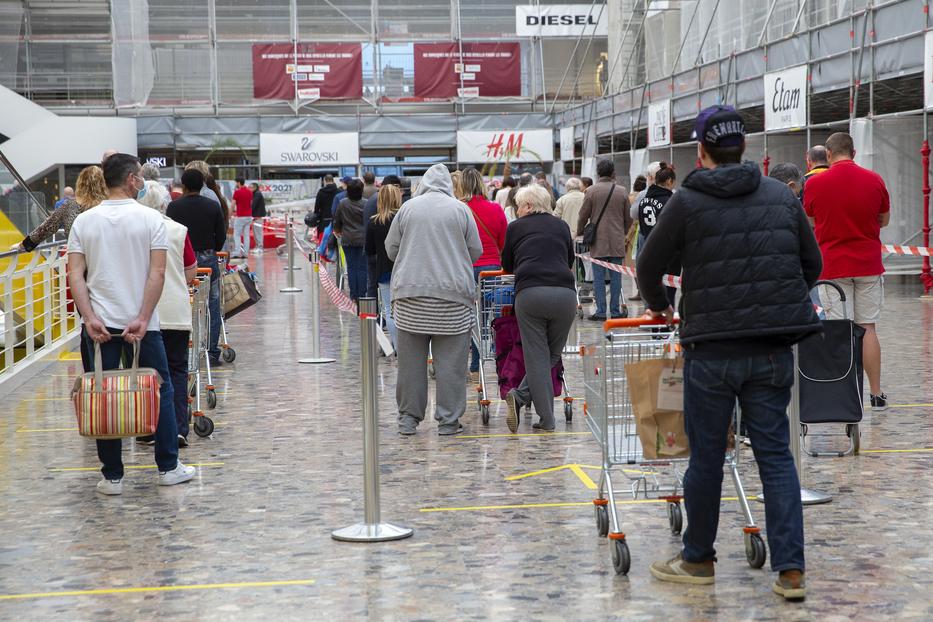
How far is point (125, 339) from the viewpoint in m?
6.67

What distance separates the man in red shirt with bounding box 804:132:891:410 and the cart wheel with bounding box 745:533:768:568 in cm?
361

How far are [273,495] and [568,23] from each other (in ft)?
115

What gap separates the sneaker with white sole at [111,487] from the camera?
6.83m

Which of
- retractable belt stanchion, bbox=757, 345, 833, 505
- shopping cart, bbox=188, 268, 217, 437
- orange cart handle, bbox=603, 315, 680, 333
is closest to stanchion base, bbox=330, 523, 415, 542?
orange cart handle, bbox=603, 315, 680, 333

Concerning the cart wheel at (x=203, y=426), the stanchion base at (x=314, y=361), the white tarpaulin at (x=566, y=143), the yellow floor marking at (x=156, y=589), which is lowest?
the yellow floor marking at (x=156, y=589)

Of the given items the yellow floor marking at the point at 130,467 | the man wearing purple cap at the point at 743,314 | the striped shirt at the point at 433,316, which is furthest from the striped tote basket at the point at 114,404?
the man wearing purple cap at the point at 743,314

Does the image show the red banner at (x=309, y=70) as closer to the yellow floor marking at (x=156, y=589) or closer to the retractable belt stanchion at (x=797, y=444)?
the retractable belt stanchion at (x=797, y=444)

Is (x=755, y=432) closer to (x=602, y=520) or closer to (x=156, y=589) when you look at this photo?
(x=602, y=520)

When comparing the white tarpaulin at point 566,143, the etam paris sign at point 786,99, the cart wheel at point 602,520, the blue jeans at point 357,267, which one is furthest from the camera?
the white tarpaulin at point 566,143

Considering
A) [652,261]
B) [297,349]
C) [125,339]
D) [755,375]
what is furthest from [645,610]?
[297,349]

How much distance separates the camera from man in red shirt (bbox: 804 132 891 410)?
8.47 metres

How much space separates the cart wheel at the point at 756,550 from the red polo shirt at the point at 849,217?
12.2 ft

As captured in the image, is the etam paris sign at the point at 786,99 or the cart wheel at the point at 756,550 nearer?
the cart wheel at the point at 756,550

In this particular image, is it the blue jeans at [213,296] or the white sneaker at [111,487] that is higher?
the blue jeans at [213,296]
